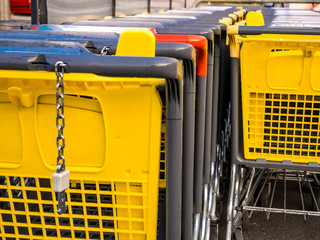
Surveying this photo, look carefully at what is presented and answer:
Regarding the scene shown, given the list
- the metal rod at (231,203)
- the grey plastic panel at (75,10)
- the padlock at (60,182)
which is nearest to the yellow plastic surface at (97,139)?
the padlock at (60,182)

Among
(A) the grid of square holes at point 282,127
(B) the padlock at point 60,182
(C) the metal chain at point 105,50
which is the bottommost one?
(A) the grid of square holes at point 282,127

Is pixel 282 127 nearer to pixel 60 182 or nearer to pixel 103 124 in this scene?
pixel 103 124

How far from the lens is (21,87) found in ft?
4.26

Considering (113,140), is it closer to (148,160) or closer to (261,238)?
(148,160)

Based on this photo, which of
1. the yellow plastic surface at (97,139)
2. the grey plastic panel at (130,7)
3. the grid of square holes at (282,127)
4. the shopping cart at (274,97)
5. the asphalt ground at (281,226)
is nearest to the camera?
the yellow plastic surface at (97,139)

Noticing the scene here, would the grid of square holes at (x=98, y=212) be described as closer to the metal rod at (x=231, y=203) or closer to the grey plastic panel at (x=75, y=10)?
the metal rod at (x=231, y=203)

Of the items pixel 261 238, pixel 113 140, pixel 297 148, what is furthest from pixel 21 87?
pixel 261 238

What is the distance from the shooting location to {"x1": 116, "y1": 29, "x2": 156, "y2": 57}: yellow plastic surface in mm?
1291

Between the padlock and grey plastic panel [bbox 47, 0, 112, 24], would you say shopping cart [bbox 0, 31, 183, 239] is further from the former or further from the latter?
grey plastic panel [bbox 47, 0, 112, 24]

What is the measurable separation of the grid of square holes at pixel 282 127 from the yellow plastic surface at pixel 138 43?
1.25 metres

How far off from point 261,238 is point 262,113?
98 cm

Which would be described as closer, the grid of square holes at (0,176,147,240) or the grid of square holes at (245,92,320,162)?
the grid of square holes at (0,176,147,240)

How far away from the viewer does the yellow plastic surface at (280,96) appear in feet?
7.76

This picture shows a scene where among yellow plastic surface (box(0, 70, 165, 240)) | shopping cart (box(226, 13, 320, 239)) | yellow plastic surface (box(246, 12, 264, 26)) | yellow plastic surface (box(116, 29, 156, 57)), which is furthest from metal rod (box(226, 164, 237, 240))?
yellow plastic surface (box(116, 29, 156, 57))
